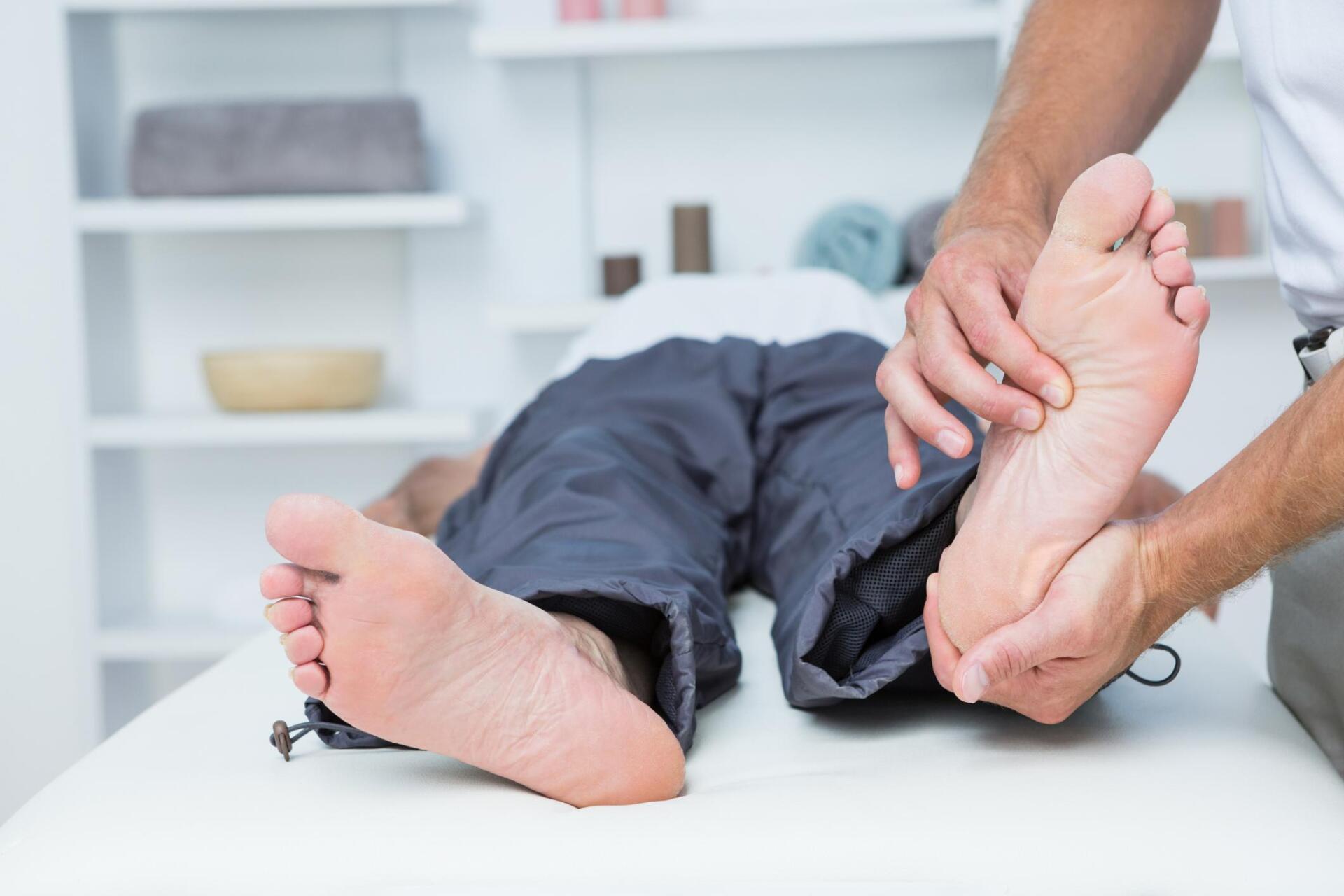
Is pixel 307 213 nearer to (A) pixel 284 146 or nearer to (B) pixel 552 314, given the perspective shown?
(A) pixel 284 146

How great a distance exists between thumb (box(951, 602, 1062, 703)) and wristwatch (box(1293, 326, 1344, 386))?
312 millimetres

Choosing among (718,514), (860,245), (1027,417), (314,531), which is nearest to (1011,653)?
(1027,417)

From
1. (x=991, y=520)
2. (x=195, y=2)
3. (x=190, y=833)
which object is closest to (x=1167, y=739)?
(x=991, y=520)

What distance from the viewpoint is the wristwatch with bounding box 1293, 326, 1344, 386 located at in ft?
2.61

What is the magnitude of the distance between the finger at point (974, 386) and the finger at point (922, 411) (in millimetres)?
11

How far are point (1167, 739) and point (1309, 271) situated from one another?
353mm

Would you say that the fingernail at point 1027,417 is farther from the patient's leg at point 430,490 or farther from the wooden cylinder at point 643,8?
the wooden cylinder at point 643,8

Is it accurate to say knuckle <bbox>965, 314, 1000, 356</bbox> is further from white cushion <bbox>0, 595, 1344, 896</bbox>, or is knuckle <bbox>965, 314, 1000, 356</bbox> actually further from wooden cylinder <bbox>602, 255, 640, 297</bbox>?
wooden cylinder <bbox>602, 255, 640, 297</bbox>

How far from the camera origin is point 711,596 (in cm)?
83

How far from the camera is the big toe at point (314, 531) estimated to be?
1.89 ft

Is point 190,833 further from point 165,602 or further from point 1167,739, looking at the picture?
point 165,602

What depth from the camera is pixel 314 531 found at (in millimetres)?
581

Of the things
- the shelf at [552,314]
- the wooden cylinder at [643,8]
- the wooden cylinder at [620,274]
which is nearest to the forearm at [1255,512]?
the shelf at [552,314]

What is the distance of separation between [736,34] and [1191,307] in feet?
4.79
